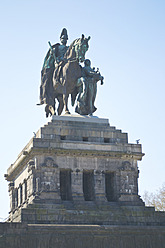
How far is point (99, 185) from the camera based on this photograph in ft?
158

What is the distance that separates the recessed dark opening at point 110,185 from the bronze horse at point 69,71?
21.3ft

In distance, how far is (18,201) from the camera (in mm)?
52562

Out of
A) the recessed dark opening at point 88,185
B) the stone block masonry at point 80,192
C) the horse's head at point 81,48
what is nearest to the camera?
the stone block masonry at point 80,192

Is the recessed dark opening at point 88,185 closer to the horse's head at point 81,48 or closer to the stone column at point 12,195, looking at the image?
the stone column at point 12,195

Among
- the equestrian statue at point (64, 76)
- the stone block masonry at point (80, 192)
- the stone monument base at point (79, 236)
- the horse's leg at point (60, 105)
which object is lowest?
the stone monument base at point (79, 236)

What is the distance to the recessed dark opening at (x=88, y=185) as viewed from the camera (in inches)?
1902

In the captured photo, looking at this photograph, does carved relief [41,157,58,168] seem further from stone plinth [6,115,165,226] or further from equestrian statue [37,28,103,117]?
equestrian statue [37,28,103,117]

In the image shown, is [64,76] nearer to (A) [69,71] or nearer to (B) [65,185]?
(A) [69,71]

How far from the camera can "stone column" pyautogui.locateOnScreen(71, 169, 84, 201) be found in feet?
155

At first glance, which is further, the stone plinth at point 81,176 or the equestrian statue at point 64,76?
the equestrian statue at point 64,76

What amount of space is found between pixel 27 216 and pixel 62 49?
53.0 ft

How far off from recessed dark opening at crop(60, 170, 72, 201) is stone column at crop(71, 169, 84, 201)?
0.57 metres

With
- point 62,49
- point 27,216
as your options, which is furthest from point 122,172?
point 62,49

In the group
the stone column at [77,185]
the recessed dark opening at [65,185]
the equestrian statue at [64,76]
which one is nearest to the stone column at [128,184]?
the stone column at [77,185]
